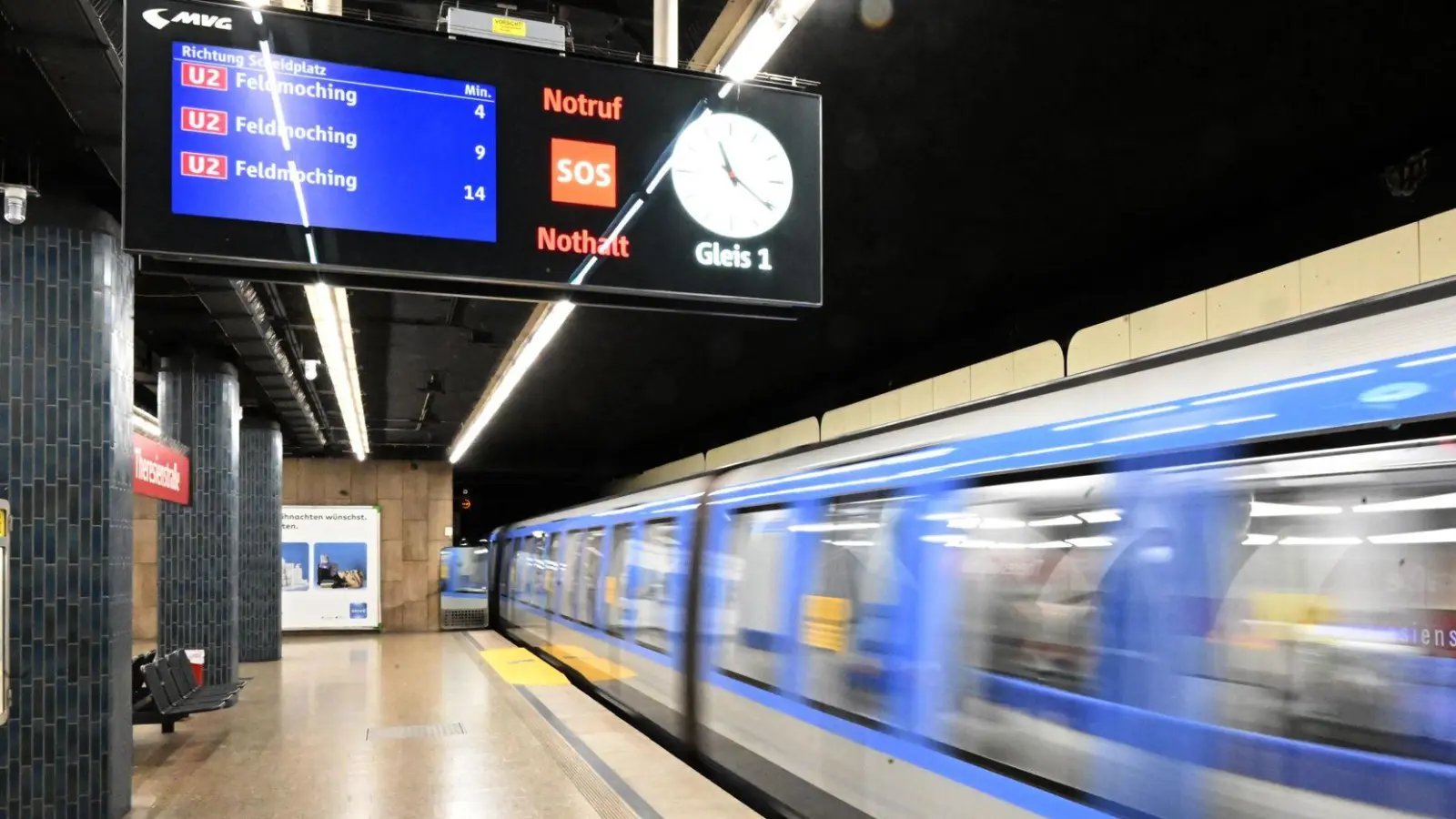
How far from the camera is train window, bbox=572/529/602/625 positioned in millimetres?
10805

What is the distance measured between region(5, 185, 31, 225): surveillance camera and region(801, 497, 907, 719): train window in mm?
4174

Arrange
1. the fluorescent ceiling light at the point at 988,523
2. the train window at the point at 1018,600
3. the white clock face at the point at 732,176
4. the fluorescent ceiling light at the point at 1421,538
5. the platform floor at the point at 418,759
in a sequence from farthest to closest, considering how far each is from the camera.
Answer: the platform floor at the point at 418,759, the white clock face at the point at 732,176, the fluorescent ceiling light at the point at 988,523, the train window at the point at 1018,600, the fluorescent ceiling light at the point at 1421,538

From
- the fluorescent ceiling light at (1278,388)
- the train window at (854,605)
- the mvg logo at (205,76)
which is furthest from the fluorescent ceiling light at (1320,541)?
the mvg logo at (205,76)

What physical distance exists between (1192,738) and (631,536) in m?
6.85

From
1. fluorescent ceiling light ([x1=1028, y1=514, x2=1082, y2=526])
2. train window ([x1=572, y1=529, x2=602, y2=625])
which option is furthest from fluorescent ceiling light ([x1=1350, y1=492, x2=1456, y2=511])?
train window ([x1=572, y1=529, x2=602, y2=625])

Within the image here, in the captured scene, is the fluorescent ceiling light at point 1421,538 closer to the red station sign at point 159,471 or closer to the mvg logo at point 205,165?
the mvg logo at point 205,165

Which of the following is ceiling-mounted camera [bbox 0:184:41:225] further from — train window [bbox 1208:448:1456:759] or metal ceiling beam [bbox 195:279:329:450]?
train window [bbox 1208:448:1456:759]

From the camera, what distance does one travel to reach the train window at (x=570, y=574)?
39.2 ft

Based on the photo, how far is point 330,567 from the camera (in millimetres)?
20922

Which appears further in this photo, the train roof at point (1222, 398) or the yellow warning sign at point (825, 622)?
the yellow warning sign at point (825, 622)

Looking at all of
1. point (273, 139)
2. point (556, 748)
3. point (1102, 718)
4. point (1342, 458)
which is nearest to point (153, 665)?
point (556, 748)

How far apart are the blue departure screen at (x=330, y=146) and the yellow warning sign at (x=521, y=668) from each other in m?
7.41

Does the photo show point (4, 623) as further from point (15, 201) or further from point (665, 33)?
point (665, 33)

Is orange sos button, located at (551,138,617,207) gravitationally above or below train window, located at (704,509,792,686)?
above
